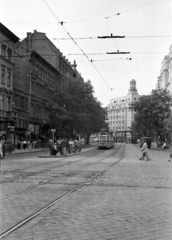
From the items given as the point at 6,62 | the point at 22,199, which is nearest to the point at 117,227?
the point at 22,199

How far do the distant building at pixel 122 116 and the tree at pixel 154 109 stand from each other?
313 ft

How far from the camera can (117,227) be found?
602 centimetres

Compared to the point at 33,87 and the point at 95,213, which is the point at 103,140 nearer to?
the point at 33,87

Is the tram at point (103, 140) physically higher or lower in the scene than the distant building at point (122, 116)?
lower

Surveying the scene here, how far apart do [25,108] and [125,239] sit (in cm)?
5113

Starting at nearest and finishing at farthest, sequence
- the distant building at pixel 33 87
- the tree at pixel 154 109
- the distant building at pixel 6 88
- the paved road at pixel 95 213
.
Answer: the paved road at pixel 95 213
the distant building at pixel 6 88
the distant building at pixel 33 87
the tree at pixel 154 109

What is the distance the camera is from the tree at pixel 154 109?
64.3 meters

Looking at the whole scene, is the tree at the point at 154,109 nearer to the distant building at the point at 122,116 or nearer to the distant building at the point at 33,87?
the distant building at the point at 33,87

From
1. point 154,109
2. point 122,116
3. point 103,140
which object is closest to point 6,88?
point 103,140

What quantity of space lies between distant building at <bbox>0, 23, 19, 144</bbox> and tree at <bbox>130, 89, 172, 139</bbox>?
1060 inches

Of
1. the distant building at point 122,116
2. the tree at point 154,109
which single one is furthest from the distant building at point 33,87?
the distant building at point 122,116

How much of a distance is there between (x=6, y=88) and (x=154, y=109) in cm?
2976

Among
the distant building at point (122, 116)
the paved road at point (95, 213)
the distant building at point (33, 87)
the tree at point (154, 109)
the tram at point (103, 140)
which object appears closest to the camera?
the paved road at point (95, 213)

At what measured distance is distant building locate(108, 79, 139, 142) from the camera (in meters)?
166
